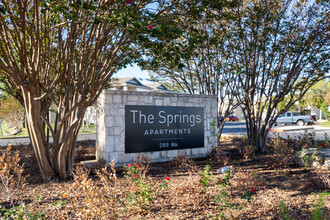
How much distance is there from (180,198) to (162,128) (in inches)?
144

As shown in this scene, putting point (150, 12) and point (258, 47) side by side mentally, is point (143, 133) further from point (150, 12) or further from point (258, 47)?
point (258, 47)

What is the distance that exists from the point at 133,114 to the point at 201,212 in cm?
414

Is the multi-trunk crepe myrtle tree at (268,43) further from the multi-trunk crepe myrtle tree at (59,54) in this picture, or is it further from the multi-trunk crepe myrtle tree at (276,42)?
the multi-trunk crepe myrtle tree at (59,54)

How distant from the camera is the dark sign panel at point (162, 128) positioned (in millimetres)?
7180

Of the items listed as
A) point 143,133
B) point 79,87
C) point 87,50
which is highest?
point 87,50

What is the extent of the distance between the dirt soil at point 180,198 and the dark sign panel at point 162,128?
1050 mm

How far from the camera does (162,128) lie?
7.67 m

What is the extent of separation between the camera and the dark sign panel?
23.6 ft

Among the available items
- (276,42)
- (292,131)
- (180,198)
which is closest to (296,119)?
(292,131)

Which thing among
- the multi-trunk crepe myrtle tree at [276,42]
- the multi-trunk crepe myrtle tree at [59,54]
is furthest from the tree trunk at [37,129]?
the multi-trunk crepe myrtle tree at [276,42]

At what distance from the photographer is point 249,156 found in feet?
26.9

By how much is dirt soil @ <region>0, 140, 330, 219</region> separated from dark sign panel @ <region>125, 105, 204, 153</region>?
3.45 feet

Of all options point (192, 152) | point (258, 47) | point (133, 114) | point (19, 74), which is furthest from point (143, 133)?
point (258, 47)

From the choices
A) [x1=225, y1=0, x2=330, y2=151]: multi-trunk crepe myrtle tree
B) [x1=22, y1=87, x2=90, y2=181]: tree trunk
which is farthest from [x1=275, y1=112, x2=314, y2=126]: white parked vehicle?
[x1=22, y1=87, x2=90, y2=181]: tree trunk
